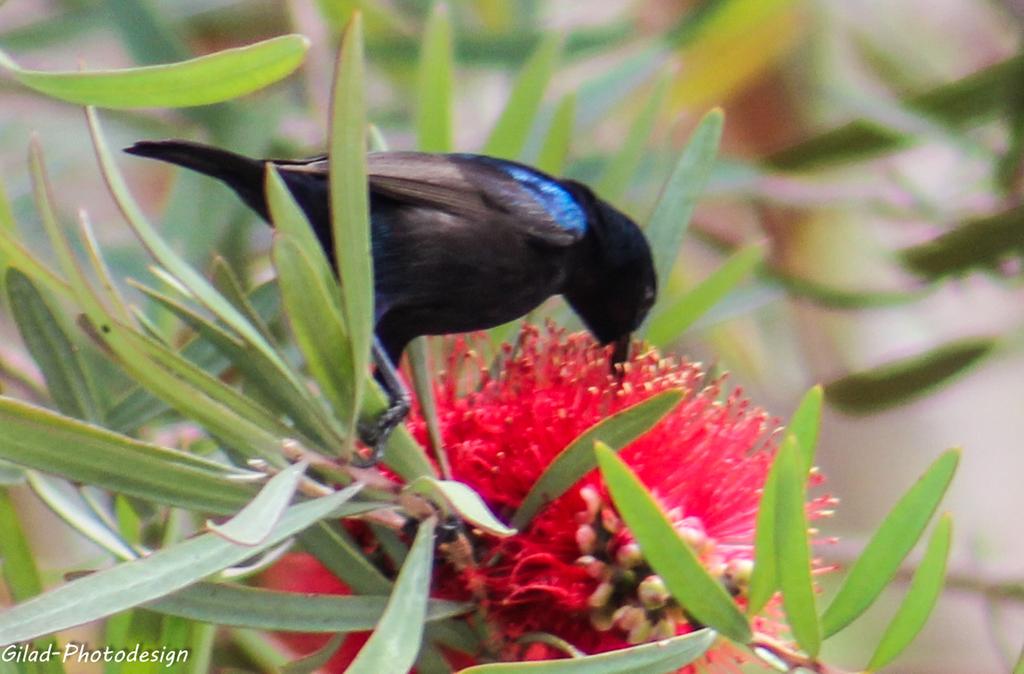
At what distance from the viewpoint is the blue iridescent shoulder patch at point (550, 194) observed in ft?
3.58

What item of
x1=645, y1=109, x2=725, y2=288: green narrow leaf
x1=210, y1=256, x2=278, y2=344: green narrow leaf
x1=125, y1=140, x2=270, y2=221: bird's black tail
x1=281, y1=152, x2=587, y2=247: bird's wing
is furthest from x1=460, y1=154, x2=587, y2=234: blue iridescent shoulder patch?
x1=210, y1=256, x2=278, y2=344: green narrow leaf

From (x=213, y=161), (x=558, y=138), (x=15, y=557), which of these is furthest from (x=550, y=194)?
(x=15, y=557)

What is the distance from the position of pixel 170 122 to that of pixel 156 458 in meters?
1.06

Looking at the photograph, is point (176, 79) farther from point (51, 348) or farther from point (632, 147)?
point (632, 147)

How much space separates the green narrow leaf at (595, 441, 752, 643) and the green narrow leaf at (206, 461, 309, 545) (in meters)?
0.16

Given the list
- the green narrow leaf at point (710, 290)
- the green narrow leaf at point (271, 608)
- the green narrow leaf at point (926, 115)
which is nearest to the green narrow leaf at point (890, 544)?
the green narrow leaf at point (271, 608)

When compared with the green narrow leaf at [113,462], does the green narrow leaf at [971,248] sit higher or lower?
higher

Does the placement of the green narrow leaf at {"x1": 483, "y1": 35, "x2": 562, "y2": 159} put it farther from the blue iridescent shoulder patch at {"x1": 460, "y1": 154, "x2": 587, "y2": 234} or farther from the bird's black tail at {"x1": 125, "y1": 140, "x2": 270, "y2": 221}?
the bird's black tail at {"x1": 125, "y1": 140, "x2": 270, "y2": 221}

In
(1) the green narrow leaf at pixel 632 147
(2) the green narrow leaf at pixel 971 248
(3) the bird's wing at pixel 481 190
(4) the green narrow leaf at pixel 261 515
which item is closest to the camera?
(4) the green narrow leaf at pixel 261 515

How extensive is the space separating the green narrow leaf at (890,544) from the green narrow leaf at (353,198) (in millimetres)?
307

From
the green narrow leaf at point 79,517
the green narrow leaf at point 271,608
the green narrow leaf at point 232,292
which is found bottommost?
the green narrow leaf at point 271,608

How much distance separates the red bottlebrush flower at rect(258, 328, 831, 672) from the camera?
769 millimetres

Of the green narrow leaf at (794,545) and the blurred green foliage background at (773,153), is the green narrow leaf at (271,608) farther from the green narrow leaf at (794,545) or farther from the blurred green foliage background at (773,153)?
the blurred green foliage background at (773,153)

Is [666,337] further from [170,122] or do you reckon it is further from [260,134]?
[170,122]
